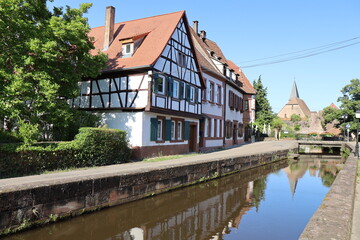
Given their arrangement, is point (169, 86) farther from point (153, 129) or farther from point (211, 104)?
point (211, 104)

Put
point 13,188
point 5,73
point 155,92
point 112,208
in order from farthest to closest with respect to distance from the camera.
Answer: point 155,92
point 5,73
point 112,208
point 13,188

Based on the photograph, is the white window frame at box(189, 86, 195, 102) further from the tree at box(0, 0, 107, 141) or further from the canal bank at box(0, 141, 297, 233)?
the canal bank at box(0, 141, 297, 233)

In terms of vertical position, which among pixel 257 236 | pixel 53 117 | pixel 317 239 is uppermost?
pixel 53 117

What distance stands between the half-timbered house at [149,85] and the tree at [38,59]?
330 centimetres

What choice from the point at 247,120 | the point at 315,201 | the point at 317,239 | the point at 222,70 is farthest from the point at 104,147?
the point at 247,120

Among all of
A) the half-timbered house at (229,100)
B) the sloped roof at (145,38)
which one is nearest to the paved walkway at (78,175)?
the sloped roof at (145,38)

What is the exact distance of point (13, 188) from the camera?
250 inches

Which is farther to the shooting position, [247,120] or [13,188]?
[247,120]

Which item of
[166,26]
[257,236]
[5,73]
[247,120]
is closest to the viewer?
[257,236]

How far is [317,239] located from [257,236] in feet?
10.1

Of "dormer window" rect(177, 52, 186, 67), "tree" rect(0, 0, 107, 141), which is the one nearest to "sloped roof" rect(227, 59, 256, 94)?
"dormer window" rect(177, 52, 186, 67)

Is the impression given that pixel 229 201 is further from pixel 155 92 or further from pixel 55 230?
pixel 155 92

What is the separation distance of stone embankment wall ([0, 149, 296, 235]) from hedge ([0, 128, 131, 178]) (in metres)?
4.28

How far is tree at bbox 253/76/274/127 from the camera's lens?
43.5 meters
